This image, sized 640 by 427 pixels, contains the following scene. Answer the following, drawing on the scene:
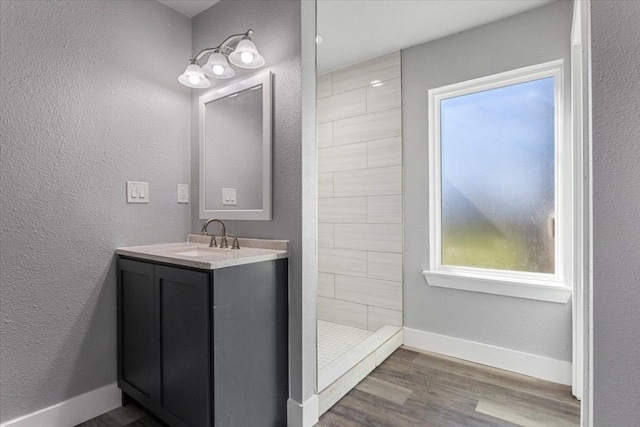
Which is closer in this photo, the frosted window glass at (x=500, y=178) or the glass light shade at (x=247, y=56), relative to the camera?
the glass light shade at (x=247, y=56)

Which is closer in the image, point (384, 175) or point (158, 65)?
point (158, 65)

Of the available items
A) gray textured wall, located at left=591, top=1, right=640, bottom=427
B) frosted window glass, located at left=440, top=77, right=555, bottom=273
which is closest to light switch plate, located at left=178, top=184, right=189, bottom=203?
frosted window glass, located at left=440, top=77, right=555, bottom=273

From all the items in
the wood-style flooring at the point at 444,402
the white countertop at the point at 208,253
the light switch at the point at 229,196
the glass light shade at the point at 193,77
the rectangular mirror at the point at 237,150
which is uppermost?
the glass light shade at the point at 193,77

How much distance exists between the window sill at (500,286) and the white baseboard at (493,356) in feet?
1.28

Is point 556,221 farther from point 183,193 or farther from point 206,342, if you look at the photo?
point 183,193

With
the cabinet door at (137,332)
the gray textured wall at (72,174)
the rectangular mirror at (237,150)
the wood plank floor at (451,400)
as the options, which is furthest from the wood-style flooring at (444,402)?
the rectangular mirror at (237,150)

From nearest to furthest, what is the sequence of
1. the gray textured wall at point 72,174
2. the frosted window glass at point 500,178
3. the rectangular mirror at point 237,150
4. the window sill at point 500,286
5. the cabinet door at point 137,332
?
the gray textured wall at point 72,174
the cabinet door at point 137,332
the rectangular mirror at point 237,150
the window sill at point 500,286
the frosted window glass at point 500,178

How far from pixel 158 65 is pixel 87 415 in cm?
206

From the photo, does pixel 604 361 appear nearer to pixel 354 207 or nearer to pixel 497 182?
pixel 497 182

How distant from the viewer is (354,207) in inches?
116

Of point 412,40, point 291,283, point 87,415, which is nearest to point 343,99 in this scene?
point 412,40

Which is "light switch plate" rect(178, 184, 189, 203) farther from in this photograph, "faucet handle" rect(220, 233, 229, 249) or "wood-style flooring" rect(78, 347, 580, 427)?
"wood-style flooring" rect(78, 347, 580, 427)

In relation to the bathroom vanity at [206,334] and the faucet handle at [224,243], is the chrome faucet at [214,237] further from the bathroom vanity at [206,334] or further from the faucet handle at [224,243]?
the bathroom vanity at [206,334]

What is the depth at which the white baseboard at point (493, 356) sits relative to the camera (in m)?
2.06
